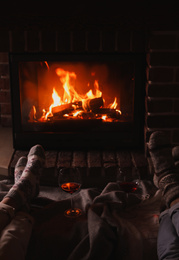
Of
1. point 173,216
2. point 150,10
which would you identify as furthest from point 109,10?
point 173,216

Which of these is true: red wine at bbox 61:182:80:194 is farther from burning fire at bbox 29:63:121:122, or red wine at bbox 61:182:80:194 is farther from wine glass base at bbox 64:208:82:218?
burning fire at bbox 29:63:121:122

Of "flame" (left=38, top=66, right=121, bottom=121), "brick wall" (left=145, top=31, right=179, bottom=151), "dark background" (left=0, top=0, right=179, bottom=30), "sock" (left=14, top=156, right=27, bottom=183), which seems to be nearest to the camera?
"dark background" (left=0, top=0, right=179, bottom=30)

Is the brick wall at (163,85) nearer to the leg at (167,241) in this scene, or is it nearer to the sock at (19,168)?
the sock at (19,168)

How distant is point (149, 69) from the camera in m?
1.87

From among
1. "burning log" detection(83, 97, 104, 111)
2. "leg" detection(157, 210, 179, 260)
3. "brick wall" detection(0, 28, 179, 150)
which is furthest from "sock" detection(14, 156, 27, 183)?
"leg" detection(157, 210, 179, 260)

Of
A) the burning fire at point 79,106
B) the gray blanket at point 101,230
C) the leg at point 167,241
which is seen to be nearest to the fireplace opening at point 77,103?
the burning fire at point 79,106

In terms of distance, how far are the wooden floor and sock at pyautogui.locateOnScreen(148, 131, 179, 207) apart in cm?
87

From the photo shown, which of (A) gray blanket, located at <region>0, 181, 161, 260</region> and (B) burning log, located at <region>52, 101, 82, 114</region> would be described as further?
(B) burning log, located at <region>52, 101, 82, 114</region>

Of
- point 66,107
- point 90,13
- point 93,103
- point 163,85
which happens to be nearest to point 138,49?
point 163,85

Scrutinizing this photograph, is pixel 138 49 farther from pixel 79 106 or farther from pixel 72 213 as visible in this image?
pixel 72 213

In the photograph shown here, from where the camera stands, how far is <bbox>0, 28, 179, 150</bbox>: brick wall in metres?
1.86

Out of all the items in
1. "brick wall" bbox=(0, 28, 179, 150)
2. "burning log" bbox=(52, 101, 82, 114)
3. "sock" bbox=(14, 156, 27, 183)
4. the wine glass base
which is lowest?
the wine glass base

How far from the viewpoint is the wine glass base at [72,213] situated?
1396 millimetres

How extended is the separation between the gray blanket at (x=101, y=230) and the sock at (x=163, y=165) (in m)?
0.10
